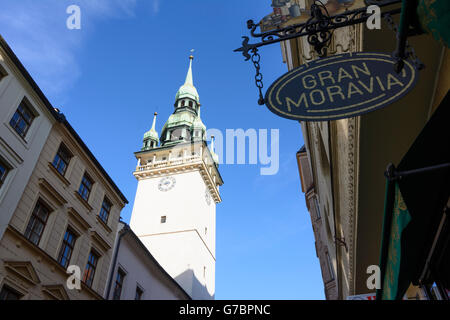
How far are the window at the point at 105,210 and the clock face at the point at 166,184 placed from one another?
28515 mm

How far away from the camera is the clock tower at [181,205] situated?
41562mm

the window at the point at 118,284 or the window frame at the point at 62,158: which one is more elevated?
the window frame at the point at 62,158

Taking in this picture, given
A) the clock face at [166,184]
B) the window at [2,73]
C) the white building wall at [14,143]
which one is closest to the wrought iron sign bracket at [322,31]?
the white building wall at [14,143]

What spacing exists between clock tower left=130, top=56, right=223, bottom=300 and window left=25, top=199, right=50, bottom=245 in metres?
26.7

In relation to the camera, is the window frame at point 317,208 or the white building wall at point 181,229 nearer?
the window frame at point 317,208

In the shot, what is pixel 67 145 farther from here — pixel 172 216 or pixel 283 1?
pixel 172 216

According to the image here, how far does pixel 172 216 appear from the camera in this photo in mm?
45406

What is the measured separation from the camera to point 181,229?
4359cm

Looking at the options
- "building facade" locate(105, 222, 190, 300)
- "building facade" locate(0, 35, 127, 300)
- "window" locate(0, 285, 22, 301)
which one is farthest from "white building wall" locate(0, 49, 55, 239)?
"building facade" locate(105, 222, 190, 300)

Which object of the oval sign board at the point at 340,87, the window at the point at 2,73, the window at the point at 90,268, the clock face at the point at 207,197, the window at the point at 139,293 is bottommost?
the oval sign board at the point at 340,87

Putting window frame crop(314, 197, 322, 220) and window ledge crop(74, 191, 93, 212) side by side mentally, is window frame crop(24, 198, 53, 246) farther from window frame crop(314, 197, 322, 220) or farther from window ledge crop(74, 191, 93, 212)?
window frame crop(314, 197, 322, 220)

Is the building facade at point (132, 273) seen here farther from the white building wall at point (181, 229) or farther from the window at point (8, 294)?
the white building wall at point (181, 229)
